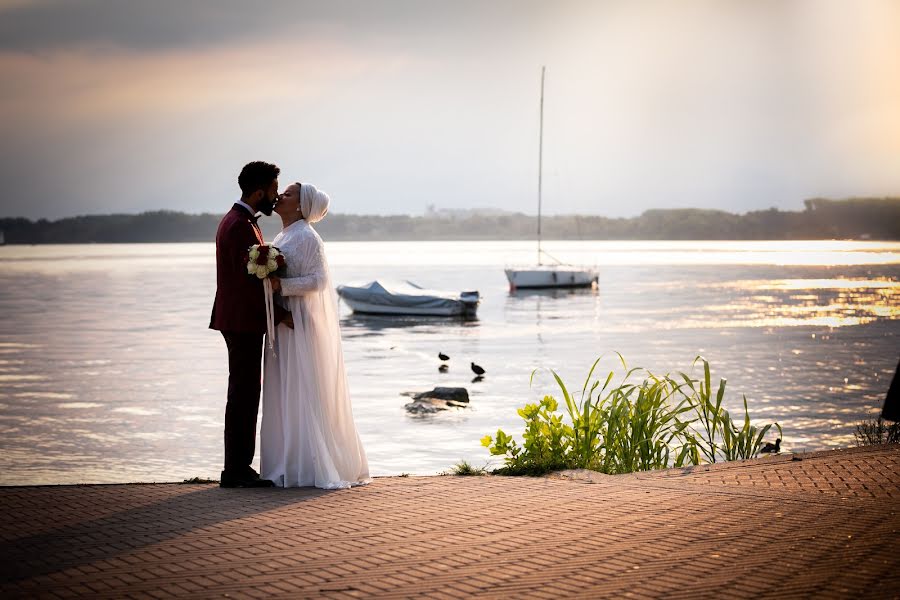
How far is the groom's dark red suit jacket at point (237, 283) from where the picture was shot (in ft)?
27.7

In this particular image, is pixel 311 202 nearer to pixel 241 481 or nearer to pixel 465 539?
pixel 241 481

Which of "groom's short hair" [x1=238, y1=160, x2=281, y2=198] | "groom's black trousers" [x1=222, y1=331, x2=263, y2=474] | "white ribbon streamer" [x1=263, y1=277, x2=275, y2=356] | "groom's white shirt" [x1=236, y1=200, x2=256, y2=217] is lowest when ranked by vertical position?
"groom's black trousers" [x1=222, y1=331, x2=263, y2=474]

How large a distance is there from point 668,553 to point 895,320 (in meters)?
54.4

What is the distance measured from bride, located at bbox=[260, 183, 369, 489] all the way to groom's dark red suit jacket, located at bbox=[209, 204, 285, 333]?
0.23 m

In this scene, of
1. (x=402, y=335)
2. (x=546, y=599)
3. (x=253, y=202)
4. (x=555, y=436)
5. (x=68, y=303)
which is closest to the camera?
(x=546, y=599)

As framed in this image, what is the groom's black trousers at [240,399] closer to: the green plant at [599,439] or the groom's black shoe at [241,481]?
the groom's black shoe at [241,481]

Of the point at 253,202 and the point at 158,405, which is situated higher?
the point at 253,202

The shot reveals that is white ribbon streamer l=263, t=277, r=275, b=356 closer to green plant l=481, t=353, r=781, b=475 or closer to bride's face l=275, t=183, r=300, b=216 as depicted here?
bride's face l=275, t=183, r=300, b=216

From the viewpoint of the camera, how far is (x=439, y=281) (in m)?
112

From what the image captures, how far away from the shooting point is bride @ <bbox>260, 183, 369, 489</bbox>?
8492 millimetres

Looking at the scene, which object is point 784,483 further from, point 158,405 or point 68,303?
point 68,303

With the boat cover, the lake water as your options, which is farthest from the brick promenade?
the boat cover

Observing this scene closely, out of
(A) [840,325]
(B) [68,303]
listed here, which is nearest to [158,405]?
(A) [840,325]

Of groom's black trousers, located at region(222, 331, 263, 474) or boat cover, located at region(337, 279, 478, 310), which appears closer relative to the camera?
groom's black trousers, located at region(222, 331, 263, 474)
